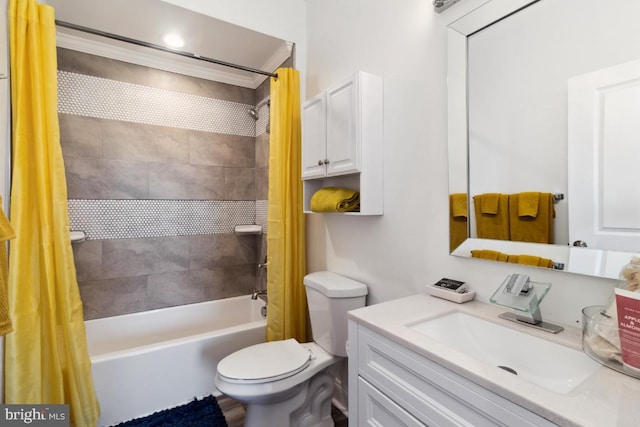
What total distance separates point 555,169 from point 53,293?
85.4 inches

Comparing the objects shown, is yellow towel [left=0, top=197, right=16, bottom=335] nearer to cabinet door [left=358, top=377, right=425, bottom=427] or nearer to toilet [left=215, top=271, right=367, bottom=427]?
toilet [left=215, top=271, right=367, bottom=427]

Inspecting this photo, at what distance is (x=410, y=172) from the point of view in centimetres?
146

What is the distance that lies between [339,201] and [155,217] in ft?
5.83

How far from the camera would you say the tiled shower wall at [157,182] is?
7.57 feet

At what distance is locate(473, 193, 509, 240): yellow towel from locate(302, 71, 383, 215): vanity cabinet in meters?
0.49

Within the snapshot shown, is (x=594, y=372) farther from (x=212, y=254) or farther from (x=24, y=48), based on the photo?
(x=212, y=254)

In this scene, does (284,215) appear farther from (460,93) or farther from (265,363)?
(460,93)

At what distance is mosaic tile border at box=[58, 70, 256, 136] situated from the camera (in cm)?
228

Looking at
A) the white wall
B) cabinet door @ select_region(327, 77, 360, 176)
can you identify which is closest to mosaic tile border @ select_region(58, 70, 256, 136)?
the white wall

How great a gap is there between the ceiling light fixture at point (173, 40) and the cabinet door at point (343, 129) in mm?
1426

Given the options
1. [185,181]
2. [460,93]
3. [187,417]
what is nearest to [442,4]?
[460,93]

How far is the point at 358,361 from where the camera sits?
42.3 inches

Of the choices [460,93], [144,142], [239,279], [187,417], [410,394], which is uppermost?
[144,142]

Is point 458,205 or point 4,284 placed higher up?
point 458,205
